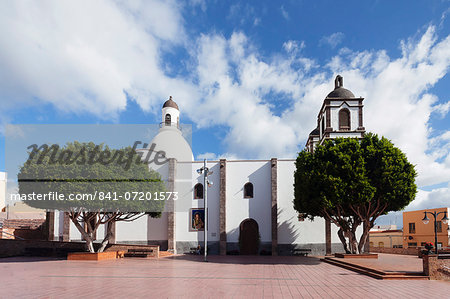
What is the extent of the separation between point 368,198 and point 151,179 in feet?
51.0

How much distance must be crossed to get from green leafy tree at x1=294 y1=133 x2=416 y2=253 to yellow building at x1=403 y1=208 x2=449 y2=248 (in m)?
26.4

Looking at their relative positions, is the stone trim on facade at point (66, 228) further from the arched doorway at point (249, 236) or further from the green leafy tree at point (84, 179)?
the arched doorway at point (249, 236)

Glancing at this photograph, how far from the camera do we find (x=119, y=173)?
2409 cm

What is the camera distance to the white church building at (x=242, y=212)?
106ft

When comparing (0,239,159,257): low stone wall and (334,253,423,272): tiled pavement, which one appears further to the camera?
(0,239,159,257): low stone wall

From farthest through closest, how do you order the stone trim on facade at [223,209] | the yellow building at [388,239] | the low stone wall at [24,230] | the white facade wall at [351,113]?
the yellow building at [388,239] < the white facade wall at [351,113] < the stone trim on facade at [223,209] < the low stone wall at [24,230]

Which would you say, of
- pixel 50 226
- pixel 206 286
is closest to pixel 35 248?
pixel 50 226

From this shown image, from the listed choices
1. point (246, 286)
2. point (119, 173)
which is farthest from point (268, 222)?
point (246, 286)

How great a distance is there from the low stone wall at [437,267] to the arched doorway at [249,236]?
1880cm

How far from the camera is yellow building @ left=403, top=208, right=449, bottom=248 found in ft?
146

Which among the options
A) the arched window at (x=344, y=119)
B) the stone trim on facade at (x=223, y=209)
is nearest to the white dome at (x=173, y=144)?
the stone trim on facade at (x=223, y=209)

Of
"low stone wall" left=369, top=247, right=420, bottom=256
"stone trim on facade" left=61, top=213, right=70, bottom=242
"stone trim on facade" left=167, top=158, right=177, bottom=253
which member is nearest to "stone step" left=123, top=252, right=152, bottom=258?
"stone trim on facade" left=167, top=158, right=177, bottom=253

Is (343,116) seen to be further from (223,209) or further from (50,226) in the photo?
(50,226)

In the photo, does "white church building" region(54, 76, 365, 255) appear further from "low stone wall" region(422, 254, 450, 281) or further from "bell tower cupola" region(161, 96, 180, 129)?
"low stone wall" region(422, 254, 450, 281)
